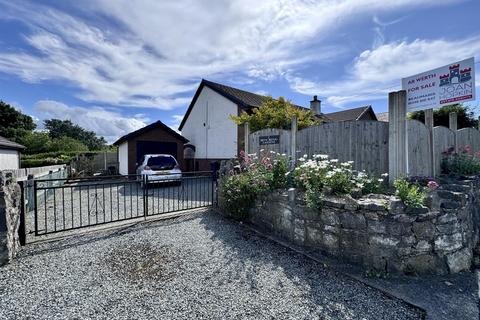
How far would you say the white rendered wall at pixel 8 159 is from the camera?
1382 cm

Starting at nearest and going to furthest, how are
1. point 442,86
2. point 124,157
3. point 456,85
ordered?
point 456,85 < point 442,86 < point 124,157

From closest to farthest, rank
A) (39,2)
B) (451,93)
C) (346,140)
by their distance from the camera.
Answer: (451,93)
(39,2)
(346,140)

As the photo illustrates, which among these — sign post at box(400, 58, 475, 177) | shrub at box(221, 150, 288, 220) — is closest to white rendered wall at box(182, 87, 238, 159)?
shrub at box(221, 150, 288, 220)

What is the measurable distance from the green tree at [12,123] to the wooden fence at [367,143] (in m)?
32.8

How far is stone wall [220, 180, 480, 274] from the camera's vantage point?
10.7ft

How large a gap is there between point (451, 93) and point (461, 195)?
2.12 metres

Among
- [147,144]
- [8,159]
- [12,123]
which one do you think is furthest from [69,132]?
[147,144]

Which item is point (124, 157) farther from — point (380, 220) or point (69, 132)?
point (69, 132)

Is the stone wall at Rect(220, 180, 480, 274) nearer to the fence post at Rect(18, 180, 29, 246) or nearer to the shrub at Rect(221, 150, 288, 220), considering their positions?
the shrub at Rect(221, 150, 288, 220)

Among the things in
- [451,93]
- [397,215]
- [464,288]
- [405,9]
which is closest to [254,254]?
[397,215]

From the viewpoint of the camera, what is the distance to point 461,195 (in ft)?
11.3

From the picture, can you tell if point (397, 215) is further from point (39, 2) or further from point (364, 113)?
point (364, 113)

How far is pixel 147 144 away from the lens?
15094 mm

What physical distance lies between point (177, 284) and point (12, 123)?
38.2m
